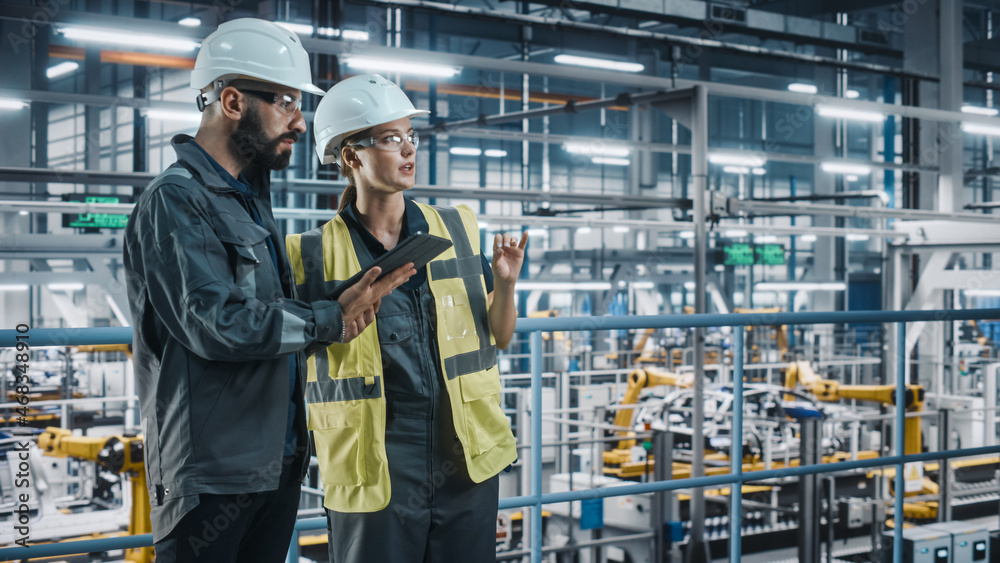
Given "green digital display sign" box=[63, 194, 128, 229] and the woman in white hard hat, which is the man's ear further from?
"green digital display sign" box=[63, 194, 128, 229]

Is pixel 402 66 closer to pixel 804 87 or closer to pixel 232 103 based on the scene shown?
pixel 232 103

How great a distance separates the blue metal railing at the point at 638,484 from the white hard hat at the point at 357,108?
595 millimetres

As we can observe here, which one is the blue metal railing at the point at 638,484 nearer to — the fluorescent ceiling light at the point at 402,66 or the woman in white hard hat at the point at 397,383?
the woman in white hard hat at the point at 397,383

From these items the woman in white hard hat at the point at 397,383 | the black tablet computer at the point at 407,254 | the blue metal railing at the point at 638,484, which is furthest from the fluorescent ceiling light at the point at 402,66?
the black tablet computer at the point at 407,254

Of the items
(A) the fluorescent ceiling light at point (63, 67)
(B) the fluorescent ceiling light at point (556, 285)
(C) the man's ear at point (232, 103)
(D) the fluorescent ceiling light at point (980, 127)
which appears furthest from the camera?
(A) the fluorescent ceiling light at point (63, 67)

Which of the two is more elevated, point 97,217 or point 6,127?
point 6,127

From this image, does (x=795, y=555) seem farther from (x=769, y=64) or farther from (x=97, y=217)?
(x=769, y=64)

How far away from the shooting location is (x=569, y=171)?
22891mm

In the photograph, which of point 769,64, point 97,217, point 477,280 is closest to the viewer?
point 477,280

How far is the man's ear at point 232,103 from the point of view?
1395 millimetres

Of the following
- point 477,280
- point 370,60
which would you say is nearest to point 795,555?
point 370,60

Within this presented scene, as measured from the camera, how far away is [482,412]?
5.61ft

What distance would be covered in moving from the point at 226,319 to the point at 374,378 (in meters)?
0.42

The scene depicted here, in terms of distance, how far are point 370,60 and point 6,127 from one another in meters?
9.88
